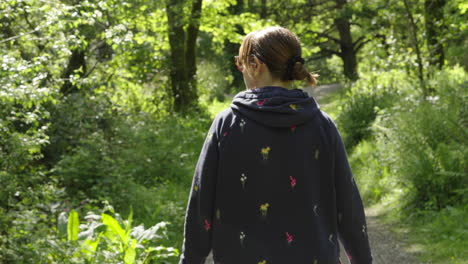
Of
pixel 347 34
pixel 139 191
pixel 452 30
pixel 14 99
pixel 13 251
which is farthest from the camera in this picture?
pixel 347 34

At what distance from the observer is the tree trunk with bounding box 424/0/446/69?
1061 centimetres

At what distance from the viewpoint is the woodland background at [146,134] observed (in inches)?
201

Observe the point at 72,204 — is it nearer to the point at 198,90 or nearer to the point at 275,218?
the point at 275,218

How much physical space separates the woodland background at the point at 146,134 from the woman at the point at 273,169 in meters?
2.41

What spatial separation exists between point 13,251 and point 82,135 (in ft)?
14.3

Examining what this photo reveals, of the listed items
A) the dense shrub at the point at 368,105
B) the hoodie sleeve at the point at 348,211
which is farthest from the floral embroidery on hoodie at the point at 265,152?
the dense shrub at the point at 368,105

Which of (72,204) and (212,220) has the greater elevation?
(212,220)

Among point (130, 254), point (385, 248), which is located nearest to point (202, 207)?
point (130, 254)

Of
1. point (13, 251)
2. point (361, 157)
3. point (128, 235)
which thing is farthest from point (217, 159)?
point (361, 157)

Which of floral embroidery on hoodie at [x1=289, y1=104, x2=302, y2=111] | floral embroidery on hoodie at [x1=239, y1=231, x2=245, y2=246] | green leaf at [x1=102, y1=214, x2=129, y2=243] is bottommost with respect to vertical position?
green leaf at [x1=102, y1=214, x2=129, y2=243]

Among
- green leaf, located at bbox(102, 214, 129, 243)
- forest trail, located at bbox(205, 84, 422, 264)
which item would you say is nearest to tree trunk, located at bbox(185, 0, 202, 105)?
forest trail, located at bbox(205, 84, 422, 264)

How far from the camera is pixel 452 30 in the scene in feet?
32.8

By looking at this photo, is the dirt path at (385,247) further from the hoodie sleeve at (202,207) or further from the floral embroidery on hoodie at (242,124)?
the floral embroidery on hoodie at (242,124)

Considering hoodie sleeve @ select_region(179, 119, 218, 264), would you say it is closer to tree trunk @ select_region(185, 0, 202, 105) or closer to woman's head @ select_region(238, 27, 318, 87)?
woman's head @ select_region(238, 27, 318, 87)
